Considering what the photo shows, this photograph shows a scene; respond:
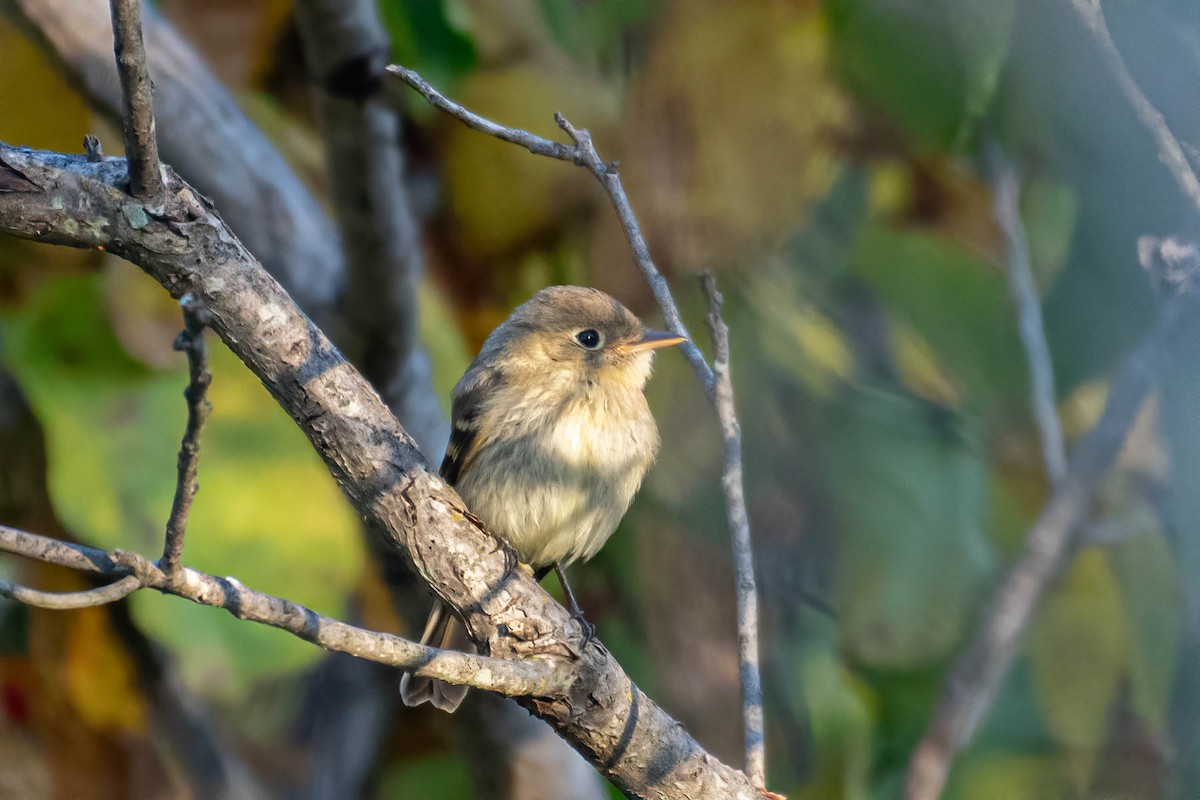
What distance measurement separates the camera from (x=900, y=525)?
395cm

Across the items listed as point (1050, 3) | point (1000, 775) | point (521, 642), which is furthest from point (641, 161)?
point (1000, 775)

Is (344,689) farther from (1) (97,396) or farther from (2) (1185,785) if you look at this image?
(2) (1185,785)

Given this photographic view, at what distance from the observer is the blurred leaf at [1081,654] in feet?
12.7

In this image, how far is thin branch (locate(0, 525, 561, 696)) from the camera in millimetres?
1590

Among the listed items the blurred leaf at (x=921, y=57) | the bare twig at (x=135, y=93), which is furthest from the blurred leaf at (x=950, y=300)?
the bare twig at (x=135, y=93)

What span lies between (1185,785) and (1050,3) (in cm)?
280

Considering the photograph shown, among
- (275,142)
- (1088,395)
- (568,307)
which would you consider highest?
(275,142)

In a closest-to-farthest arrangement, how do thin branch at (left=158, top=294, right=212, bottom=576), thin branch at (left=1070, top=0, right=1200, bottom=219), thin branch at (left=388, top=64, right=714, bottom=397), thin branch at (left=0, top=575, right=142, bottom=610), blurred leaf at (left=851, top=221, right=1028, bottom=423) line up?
thin branch at (left=158, top=294, right=212, bottom=576)
thin branch at (left=0, top=575, right=142, bottom=610)
thin branch at (left=388, top=64, right=714, bottom=397)
thin branch at (left=1070, top=0, right=1200, bottom=219)
blurred leaf at (left=851, top=221, right=1028, bottom=423)

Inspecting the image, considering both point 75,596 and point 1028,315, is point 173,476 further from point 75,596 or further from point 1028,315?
point 1028,315

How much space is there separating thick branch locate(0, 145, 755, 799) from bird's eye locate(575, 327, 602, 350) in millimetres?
1387

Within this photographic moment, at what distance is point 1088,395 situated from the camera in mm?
4785

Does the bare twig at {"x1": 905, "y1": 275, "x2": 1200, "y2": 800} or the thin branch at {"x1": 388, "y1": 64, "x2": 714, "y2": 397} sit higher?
the thin branch at {"x1": 388, "y1": 64, "x2": 714, "y2": 397}

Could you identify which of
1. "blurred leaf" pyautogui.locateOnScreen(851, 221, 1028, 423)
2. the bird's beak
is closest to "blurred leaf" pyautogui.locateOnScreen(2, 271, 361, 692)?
the bird's beak

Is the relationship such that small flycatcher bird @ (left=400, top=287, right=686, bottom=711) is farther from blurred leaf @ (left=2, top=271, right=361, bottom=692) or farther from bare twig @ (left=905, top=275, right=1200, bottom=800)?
bare twig @ (left=905, top=275, right=1200, bottom=800)
